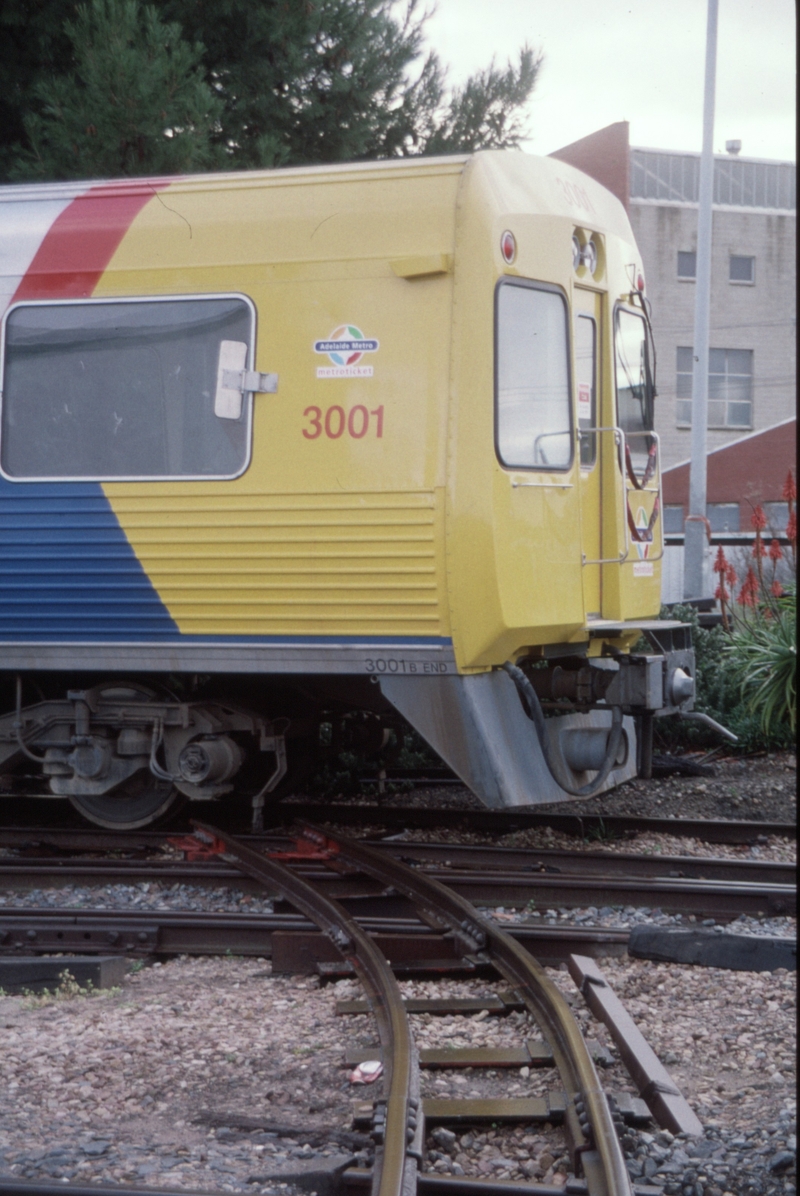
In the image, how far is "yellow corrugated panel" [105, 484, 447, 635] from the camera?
629cm

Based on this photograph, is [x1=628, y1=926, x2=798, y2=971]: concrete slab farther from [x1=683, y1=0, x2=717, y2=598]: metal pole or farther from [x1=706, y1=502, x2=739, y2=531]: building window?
[x1=706, y1=502, x2=739, y2=531]: building window

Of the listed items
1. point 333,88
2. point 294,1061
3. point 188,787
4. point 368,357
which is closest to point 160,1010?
point 294,1061

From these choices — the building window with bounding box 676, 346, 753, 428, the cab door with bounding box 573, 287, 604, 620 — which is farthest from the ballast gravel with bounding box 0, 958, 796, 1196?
the building window with bounding box 676, 346, 753, 428

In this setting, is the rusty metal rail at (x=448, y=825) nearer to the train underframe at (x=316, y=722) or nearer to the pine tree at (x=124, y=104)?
the train underframe at (x=316, y=722)

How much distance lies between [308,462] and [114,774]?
2207 mm

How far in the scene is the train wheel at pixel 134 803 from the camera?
768 centimetres

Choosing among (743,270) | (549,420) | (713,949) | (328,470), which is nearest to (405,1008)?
(713,949)

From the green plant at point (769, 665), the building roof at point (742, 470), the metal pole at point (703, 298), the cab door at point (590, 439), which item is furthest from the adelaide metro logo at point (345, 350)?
the building roof at point (742, 470)

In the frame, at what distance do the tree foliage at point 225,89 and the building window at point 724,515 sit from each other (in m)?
26.7

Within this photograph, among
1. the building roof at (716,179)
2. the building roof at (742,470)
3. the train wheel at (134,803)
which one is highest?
the building roof at (716,179)

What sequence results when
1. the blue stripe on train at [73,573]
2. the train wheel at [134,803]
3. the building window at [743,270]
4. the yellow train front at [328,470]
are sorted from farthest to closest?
the building window at [743,270] → the train wheel at [134,803] → the blue stripe on train at [73,573] → the yellow train front at [328,470]

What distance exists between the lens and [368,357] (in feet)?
20.8

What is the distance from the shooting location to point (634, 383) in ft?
24.9

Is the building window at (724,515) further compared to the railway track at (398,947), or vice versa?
the building window at (724,515)
